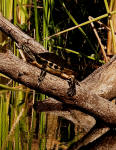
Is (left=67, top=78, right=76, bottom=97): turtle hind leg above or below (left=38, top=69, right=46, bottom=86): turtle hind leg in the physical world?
below

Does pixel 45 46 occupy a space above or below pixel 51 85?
above

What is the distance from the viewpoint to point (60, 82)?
4.97 feet

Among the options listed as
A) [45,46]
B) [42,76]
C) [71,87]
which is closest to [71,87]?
[71,87]

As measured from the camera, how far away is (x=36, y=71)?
1468mm

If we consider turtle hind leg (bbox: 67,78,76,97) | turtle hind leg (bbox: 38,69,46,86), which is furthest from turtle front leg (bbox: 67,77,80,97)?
turtle hind leg (bbox: 38,69,46,86)

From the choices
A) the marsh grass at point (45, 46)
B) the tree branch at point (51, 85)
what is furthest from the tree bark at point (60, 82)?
the marsh grass at point (45, 46)

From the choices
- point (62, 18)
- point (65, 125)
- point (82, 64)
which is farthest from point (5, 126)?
point (62, 18)

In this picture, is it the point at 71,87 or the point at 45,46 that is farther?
the point at 45,46

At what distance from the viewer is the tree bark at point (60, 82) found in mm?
1442

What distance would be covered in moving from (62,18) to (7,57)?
163cm

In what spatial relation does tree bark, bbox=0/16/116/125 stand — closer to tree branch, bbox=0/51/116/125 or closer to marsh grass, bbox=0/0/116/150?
tree branch, bbox=0/51/116/125

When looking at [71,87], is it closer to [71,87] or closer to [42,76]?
[71,87]

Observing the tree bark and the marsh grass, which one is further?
the marsh grass

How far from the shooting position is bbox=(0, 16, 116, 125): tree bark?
56.8 inches
